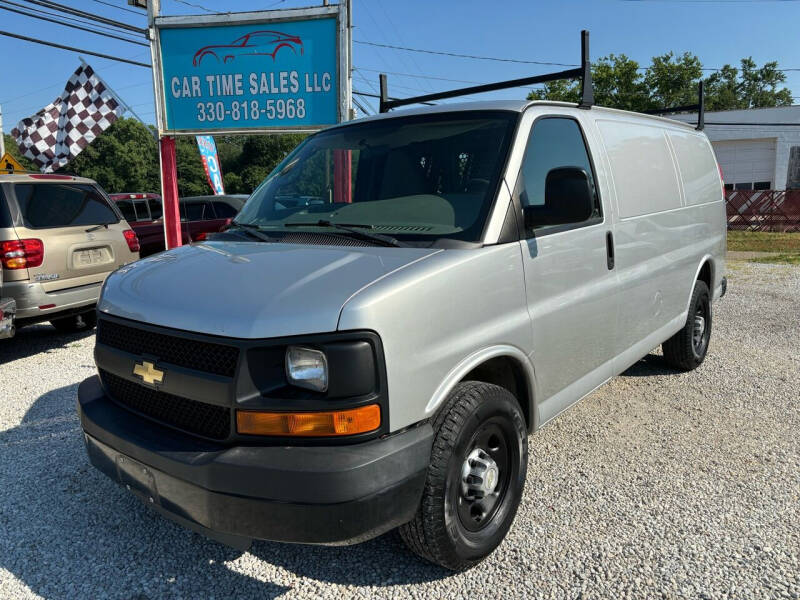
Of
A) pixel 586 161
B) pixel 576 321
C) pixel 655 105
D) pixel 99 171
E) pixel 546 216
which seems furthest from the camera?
pixel 99 171

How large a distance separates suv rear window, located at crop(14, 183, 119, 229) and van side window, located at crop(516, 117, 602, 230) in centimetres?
530

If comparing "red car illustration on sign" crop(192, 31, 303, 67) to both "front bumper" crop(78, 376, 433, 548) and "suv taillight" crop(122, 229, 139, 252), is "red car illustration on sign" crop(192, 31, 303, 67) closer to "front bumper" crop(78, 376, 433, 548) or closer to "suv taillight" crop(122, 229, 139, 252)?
"suv taillight" crop(122, 229, 139, 252)

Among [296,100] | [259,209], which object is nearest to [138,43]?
[296,100]

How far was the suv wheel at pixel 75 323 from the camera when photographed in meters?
7.50

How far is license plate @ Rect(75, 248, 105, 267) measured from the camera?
6311 millimetres

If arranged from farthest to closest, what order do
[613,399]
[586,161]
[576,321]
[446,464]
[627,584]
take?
[613,399] < [586,161] < [576,321] < [627,584] < [446,464]

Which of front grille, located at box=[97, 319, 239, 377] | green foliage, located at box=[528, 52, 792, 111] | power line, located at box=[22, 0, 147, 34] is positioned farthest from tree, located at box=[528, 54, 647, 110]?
front grille, located at box=[97, 319, 239, 377]

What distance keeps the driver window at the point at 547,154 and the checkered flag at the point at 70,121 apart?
11.1m

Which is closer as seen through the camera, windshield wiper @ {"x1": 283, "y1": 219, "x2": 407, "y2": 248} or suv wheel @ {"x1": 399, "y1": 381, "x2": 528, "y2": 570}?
suv wheel @ {"x1": 399, "y1": 381, "x2": 528, "y2": 570}

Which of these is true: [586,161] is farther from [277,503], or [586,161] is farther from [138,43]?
[138,43]

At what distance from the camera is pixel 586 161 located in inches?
133

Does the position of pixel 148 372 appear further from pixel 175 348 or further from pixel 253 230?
pixel 253 230

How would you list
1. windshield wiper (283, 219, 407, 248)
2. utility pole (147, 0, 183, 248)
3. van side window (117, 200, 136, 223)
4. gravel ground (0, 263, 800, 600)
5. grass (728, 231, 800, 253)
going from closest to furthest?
gravel ground (0, 263, 800, 600), windshield wiper (283, 219, 407, 248), utility pole (147, 0, 183, 248), van side window (117, 200, 136, 223), grass (728, 231, 800, 253)

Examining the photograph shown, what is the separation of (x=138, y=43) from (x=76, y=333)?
11.5m
